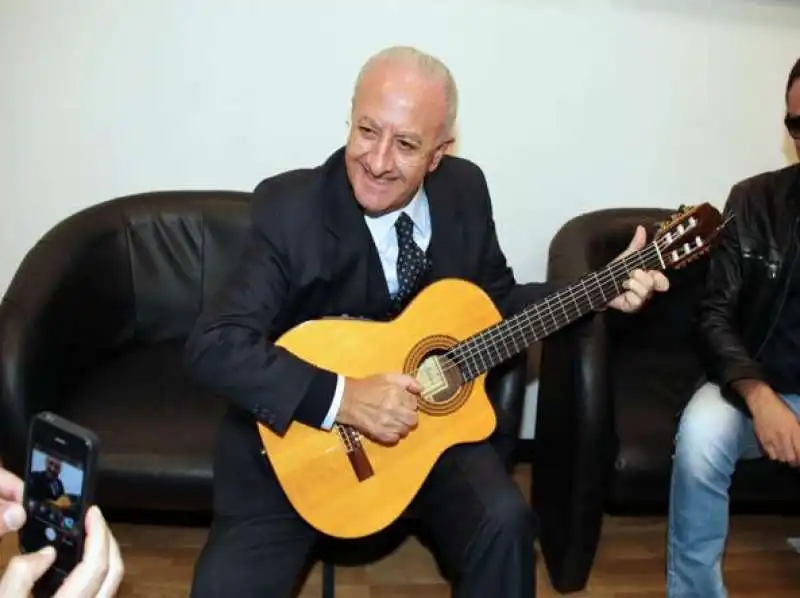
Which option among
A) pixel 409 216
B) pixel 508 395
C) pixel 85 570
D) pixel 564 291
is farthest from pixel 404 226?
pixel 85 570

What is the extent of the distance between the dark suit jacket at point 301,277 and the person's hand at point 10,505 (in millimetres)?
488

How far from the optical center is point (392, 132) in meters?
1.86

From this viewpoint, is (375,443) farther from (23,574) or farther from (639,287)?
(23,574)

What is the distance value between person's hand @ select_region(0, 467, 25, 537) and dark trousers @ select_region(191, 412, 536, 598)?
1.57 feet

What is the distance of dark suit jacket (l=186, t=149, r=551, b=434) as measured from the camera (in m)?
1.82

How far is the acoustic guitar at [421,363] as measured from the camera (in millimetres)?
1866

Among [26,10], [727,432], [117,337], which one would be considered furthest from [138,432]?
[727,432]

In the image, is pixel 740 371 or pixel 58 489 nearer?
pixel 58 489

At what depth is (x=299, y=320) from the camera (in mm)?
2012

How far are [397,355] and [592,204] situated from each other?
3.38 ft

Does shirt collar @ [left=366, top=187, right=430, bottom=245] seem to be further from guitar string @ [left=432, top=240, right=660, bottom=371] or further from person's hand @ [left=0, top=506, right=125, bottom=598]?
person's hand @ [left=0, top=506, right=125, bottom=598]

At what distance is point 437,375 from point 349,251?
0.30 m

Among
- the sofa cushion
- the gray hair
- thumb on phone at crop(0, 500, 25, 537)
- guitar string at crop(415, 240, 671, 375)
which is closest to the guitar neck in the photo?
guitar string at crop(415, 240, 671, 375)

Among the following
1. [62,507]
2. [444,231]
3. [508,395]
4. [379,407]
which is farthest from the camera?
[508,395]
